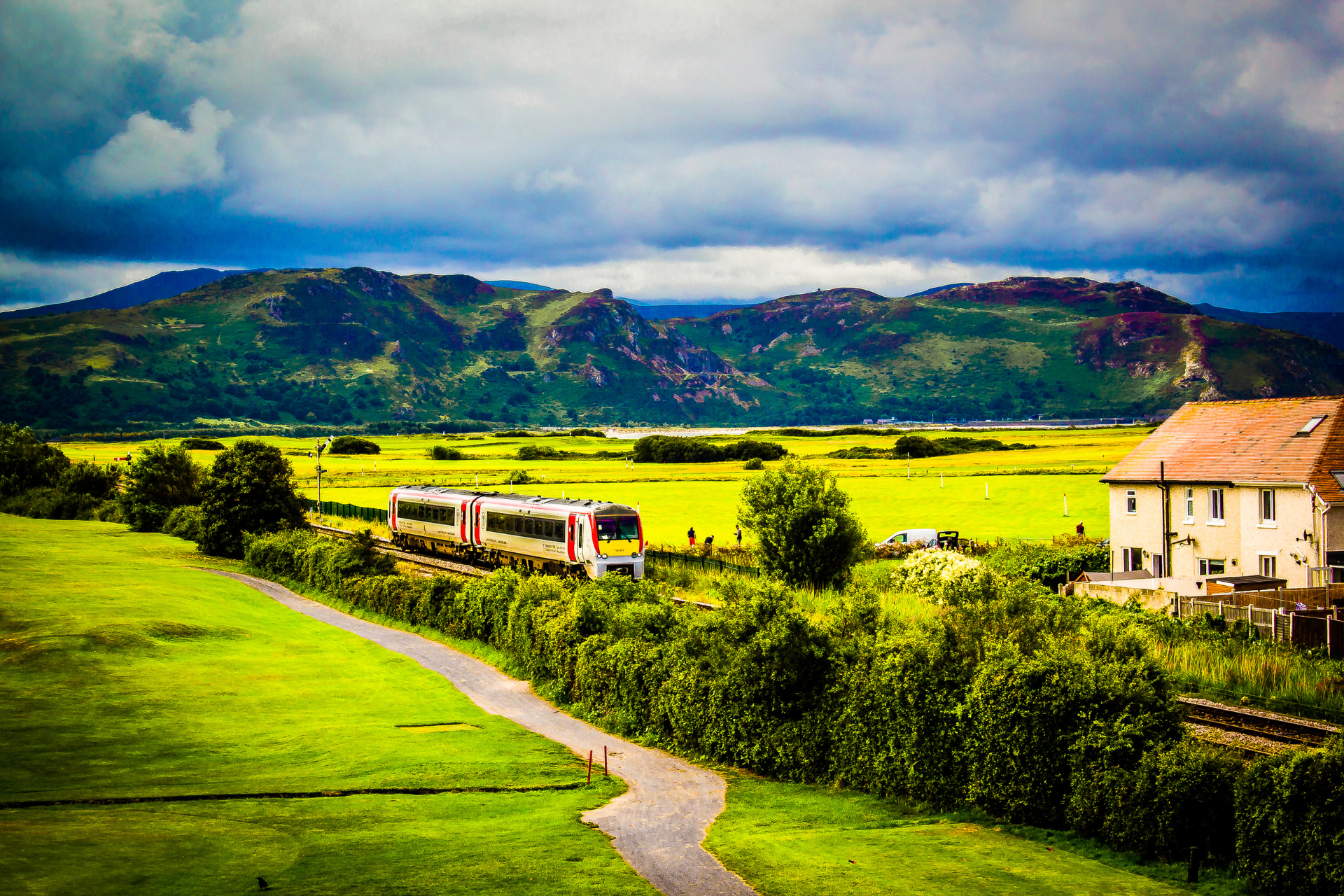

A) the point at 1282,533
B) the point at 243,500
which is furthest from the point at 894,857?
the point at 243,500

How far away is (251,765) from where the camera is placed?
69.3 feet

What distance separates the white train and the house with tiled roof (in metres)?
25.3

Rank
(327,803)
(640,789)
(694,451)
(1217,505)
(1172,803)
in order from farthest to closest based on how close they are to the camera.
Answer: (694,451), (1217,505), (640,789), (327,803), (1172,803)

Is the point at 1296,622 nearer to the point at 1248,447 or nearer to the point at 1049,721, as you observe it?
the point at 1248,447

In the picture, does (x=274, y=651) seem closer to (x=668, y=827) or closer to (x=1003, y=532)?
(x=668, y=827)

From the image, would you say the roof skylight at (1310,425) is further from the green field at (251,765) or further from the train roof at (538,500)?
the green field at (251,765)

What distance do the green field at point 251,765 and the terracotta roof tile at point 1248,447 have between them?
1368 inches

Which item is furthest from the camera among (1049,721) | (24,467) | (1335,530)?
(24,467)

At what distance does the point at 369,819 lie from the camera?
1705 centimetres

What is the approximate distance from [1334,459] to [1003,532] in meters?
23.5

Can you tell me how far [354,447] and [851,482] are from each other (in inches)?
3627

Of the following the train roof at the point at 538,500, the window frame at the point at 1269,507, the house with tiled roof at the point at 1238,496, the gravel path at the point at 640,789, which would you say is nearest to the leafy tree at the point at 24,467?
the train roof at the point at 538,500

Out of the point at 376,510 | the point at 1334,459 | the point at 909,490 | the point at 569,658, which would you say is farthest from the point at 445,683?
the point at 909,490

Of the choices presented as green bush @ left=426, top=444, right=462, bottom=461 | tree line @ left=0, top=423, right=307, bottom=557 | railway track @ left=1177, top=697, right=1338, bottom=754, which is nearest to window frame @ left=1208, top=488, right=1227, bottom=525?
railway track @ left=1177, top=697, right=1338, bottom=754
